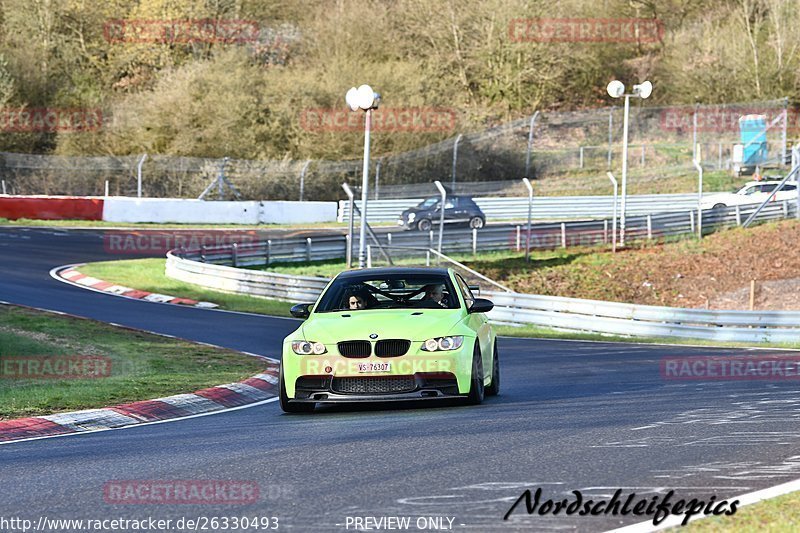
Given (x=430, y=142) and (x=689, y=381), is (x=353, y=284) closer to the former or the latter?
(x=689, y=381)

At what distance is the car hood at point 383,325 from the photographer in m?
11.7

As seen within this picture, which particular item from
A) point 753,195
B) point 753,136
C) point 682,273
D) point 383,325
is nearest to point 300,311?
point 383,325

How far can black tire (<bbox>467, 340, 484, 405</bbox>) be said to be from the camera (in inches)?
468

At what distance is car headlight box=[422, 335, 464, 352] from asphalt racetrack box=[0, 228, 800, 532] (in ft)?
1.97

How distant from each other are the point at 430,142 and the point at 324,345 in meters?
47.1

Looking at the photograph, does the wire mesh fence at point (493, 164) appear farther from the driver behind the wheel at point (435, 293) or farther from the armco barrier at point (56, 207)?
the driver behind the wheel at point (435, 293)

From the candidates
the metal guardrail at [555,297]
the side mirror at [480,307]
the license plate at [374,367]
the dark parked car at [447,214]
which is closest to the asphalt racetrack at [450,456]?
the license plate at [374,367]

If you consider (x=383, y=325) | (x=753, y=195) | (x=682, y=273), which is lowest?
(x=682, y=273)

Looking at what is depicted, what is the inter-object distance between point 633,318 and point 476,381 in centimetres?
1417

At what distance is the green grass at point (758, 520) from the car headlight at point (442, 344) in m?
5.06

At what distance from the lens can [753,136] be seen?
5644 centimetres

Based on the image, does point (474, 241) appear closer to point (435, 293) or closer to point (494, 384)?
point (494, 384)

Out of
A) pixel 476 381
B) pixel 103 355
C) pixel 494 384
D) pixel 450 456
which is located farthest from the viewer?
pixel 103 355

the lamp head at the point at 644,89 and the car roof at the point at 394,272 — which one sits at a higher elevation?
the lamp head at the point at 644,89
